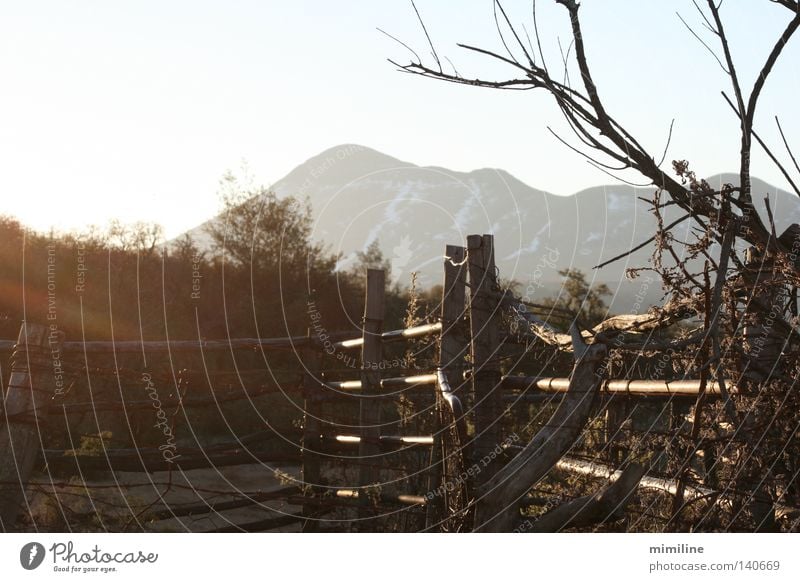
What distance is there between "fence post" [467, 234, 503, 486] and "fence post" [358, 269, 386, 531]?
155 cm

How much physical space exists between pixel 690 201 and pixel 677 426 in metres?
0.91

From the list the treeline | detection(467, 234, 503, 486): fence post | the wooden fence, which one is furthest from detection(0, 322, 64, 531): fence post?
the treeline

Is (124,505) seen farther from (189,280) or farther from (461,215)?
(189,280)

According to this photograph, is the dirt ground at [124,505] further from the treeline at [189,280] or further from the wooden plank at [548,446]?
the treeline at [189,280]

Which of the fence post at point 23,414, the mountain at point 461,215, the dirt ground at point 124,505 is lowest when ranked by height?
the dirt ground at point 124,505

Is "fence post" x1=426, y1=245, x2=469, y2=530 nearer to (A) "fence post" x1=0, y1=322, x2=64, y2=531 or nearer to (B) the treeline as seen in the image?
(A) "fence post" x1=0, y1=322, x2=64, y2=531

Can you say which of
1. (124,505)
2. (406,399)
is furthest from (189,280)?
(406,399)

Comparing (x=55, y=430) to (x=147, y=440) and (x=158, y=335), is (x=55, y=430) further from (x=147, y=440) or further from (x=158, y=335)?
(x=158, y=335)

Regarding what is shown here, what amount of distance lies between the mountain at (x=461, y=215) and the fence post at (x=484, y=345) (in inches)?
5.2

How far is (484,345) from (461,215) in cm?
946

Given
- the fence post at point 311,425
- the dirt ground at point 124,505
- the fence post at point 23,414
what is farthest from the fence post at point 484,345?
the fence post at point 23,414

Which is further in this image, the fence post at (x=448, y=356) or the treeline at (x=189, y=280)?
the treeline at (x=189, y=280)

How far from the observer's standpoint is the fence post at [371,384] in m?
5.30

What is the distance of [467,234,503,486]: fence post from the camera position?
3.59 metres
